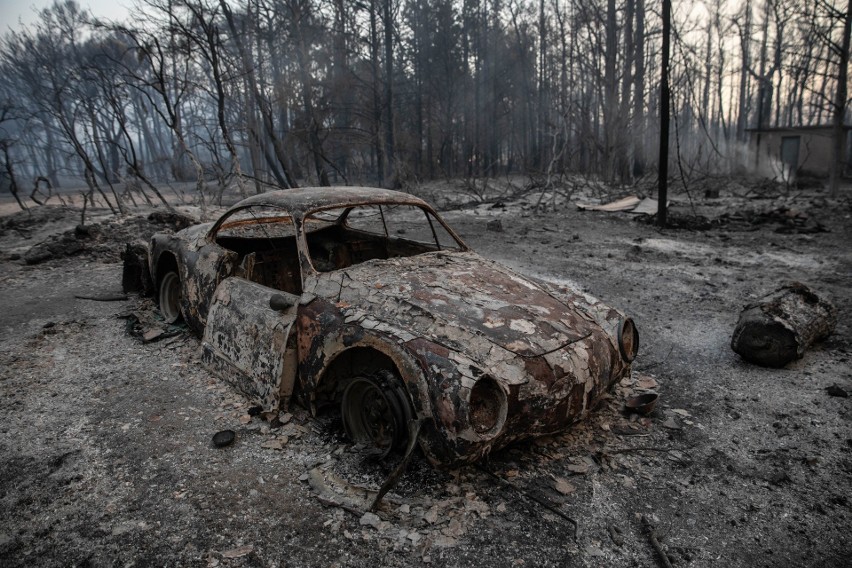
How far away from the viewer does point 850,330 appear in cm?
462

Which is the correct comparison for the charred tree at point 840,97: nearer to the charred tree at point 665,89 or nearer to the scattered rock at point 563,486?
the charred tree at point 665,89

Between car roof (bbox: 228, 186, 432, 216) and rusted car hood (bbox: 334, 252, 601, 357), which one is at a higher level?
car roof (bbox: 228, 186, 432, 216)

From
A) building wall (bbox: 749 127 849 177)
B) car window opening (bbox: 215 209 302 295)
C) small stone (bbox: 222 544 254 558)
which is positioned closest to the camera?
small stone (bbox: 222 544 254 558)

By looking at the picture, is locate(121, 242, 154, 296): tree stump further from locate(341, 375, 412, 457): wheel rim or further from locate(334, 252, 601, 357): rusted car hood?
locate(341, 375, 412, 457): wheel rim

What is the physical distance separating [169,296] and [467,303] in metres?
3.50

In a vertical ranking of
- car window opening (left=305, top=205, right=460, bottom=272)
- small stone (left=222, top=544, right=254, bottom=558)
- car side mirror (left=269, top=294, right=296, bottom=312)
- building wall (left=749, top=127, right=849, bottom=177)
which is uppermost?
building wall (left=749, top=127, right=849, bottom=177)

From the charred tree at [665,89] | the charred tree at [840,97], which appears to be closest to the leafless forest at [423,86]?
the charred tree at [840,97]

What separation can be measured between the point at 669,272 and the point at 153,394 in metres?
6.69

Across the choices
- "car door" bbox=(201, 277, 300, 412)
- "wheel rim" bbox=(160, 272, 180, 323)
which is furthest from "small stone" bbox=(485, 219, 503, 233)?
"car door" bbox=(201, 277, 300, 412)

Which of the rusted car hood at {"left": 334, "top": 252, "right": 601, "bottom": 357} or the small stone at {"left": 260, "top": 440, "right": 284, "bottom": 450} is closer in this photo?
the rusted car hood at {"left": 334, "top": 252, "right": 601, "bottom": 357}

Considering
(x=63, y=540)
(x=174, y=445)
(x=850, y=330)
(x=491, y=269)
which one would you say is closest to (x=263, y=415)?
(x=174, y=445)

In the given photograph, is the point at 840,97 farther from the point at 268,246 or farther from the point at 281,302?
the point at 281,302

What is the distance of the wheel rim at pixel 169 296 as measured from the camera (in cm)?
492

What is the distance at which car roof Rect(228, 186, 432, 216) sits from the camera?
3539 mm
